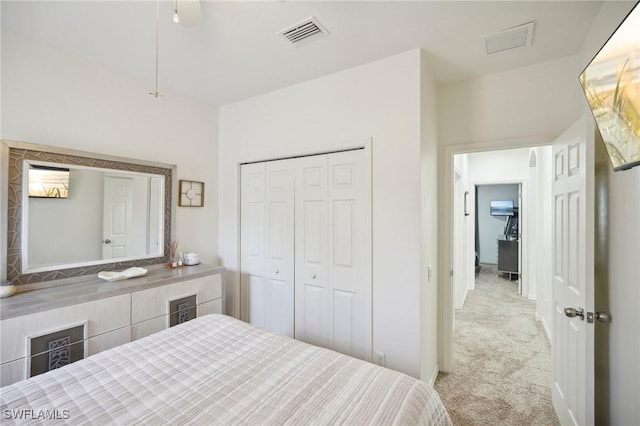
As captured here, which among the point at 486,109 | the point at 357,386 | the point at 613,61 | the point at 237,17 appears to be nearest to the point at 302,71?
the point at 237,17

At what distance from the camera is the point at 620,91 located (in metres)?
0.98

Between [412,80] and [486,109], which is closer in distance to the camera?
[412,80]

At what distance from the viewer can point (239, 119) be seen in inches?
123

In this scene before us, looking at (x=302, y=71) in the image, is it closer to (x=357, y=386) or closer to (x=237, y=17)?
(x=237, y=17)

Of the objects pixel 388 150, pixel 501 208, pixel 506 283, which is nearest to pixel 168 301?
pixel 388 150

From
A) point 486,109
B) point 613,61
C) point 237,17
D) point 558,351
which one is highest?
point 237,17

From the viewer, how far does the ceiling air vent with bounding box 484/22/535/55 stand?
5.90ft

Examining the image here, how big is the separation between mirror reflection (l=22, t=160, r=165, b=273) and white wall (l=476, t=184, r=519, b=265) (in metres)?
8.07

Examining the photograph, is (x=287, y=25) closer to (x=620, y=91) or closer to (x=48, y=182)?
(x=620, y=91)

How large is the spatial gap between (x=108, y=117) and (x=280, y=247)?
1945mm

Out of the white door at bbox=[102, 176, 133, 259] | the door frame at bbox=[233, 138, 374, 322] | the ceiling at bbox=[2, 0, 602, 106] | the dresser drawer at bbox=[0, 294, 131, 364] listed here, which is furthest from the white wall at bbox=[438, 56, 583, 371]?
the white door at bbox=[102, 176, 133, 259]

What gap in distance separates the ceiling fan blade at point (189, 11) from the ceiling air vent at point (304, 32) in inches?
22.5

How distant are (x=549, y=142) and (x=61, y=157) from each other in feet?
12.8

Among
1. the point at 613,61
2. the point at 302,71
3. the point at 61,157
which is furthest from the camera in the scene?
the point at 302,71
